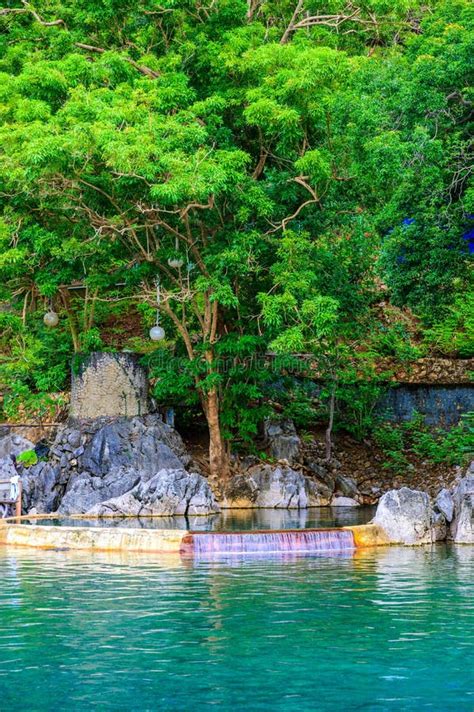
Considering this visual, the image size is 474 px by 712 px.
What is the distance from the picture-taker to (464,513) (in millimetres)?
17109

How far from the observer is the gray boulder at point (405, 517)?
55.3 ft

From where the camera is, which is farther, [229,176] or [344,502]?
[344,502]

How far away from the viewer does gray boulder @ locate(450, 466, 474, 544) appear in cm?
1697

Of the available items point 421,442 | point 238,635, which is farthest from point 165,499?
point 238,635

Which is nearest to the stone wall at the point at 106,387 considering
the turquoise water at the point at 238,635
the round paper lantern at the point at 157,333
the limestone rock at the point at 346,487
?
the round paper lantern at the point at 157,333

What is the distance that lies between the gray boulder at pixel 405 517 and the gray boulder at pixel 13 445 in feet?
32.7

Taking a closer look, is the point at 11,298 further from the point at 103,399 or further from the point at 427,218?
the point at 427,218

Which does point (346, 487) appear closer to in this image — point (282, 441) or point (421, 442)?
point (282, 441)

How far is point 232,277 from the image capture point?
23.1 metres

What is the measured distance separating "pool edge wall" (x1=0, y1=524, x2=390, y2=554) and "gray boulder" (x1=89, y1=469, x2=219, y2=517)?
3.57m

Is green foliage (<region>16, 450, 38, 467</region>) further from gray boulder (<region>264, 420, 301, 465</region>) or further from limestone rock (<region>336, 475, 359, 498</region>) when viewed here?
limestone rock (<region>336, 475, 359, 498</region>)

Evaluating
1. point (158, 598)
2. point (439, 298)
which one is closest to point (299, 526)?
point (439, 298)

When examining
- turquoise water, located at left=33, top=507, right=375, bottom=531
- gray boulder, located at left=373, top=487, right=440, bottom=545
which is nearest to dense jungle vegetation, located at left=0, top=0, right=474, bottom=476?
turquoise water, located at left=33, top=507, right=375, bottom=531

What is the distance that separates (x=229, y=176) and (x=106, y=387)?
6.39 m
